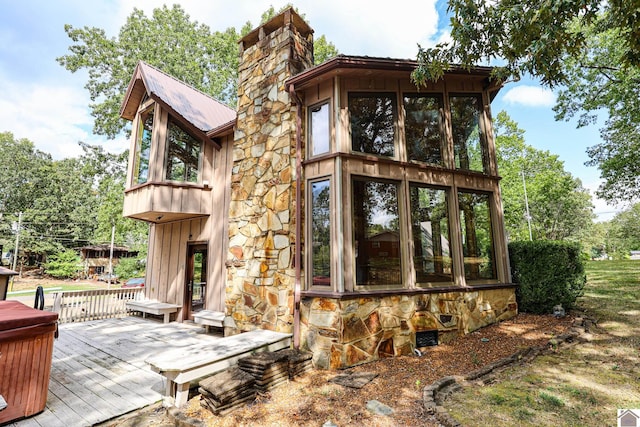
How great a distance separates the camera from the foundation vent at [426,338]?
5.07 metres

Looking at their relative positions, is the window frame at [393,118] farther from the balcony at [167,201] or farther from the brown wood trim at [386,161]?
the balcony at [167,201]

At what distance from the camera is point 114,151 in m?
15.8

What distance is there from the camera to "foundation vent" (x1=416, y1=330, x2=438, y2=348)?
507cm

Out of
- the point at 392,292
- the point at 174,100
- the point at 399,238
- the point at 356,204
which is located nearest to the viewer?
the point at 392,292

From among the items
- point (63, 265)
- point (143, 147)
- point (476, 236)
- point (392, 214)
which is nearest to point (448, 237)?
point (476, 236)

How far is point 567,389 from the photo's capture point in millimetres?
3299

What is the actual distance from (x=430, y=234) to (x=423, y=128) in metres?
2.11

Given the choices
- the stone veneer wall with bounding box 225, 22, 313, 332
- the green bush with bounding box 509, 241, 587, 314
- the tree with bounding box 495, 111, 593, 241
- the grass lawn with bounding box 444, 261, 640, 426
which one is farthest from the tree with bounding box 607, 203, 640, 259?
the stone veneer wall with bounding box 225, 22, 313, 332

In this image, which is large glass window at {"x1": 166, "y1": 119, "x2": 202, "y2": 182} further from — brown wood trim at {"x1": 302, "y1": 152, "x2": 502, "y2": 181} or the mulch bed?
the mulch bed

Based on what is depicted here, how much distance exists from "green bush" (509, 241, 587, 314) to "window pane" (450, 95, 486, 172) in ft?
6.68

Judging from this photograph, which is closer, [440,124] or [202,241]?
[440,124]

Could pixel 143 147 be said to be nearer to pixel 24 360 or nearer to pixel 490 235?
pixel 24 360

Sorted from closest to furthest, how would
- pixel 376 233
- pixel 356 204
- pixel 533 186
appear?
pixel 356 204, pixel 376 233, pixel 533 186

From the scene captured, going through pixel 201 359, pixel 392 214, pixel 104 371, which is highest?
pixel 392 214
